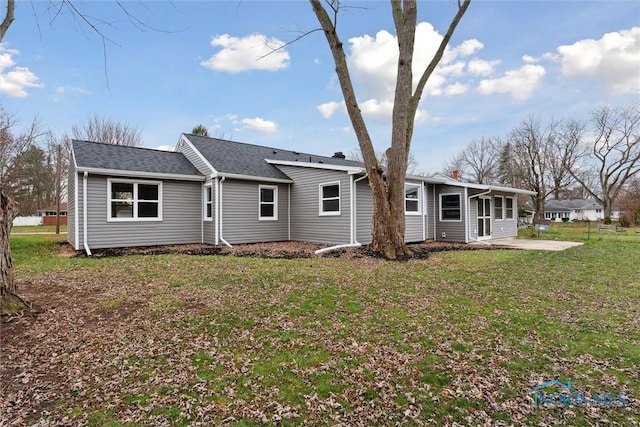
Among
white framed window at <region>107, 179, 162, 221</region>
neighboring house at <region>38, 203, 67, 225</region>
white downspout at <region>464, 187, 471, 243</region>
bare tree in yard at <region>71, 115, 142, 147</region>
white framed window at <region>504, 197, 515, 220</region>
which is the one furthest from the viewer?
neighboring house at <region>38, 203, 67, 225</region>

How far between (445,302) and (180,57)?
1253cm

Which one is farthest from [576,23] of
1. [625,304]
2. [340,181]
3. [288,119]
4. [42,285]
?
[42,285]

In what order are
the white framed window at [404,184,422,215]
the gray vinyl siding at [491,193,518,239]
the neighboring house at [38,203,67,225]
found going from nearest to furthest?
the white framed window at [404,184,422,215] → the gray vinyl siding at [491,193,518,239] → the neighboring house at [38,203,67,225]

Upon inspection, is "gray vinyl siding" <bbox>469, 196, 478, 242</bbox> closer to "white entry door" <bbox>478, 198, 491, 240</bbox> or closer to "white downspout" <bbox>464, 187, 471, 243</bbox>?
"white downspout" <bbox>464, 187, 471, 243</bbox>

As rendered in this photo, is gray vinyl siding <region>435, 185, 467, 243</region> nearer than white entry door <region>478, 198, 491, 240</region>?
Yes

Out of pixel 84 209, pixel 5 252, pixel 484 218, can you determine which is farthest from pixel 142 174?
pixel 484 218

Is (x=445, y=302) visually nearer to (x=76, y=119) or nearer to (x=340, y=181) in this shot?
(x=340, y=181)

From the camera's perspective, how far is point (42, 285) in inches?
230

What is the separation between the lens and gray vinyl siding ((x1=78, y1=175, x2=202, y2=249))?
10.6 m

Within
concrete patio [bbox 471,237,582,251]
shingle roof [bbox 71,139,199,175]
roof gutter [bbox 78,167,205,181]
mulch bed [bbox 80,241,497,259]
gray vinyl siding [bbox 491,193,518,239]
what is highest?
shingle roof [bbox 71,139,199,175]

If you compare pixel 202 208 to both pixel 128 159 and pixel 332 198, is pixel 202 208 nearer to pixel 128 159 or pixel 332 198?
pixel 128 159

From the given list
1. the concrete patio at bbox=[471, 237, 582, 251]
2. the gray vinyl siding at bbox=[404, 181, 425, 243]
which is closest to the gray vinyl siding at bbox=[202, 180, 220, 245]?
the gray vinyl siding at bbox=[404, 181, 425, 243]

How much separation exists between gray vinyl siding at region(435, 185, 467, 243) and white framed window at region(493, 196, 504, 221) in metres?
3.20

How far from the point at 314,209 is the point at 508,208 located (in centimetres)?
1124
